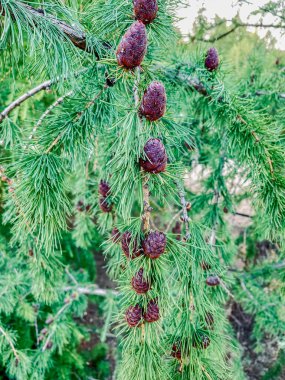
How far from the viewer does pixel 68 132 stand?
77cm

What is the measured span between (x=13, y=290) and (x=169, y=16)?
1.51m

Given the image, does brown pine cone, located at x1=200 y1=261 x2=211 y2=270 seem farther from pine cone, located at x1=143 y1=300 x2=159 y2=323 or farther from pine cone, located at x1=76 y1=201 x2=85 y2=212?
pine cone, located at x1=76 y1=201 x2=85 y2=212

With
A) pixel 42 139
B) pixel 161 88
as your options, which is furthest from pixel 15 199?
pixel 161 88

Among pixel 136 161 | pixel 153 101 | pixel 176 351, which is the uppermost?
pixel 153 101

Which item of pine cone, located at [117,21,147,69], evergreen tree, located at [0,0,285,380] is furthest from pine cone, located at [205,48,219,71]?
pine cone, located at [117,21,147,69]

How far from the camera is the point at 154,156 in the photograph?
22.8 inches

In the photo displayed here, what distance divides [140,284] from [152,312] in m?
0.06

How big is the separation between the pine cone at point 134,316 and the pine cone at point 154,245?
10 cm

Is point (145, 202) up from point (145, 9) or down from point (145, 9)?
down

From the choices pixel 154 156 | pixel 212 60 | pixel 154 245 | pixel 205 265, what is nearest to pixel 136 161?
pixel 154 156

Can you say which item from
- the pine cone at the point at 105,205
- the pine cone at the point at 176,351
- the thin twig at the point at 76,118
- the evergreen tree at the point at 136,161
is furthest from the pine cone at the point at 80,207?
the pine cone at the point at 176,351

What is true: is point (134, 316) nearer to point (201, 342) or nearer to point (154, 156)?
point (201, 342)

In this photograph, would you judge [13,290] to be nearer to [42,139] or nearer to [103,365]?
[42,139]

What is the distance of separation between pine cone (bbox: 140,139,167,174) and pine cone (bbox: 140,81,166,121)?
5 cm
